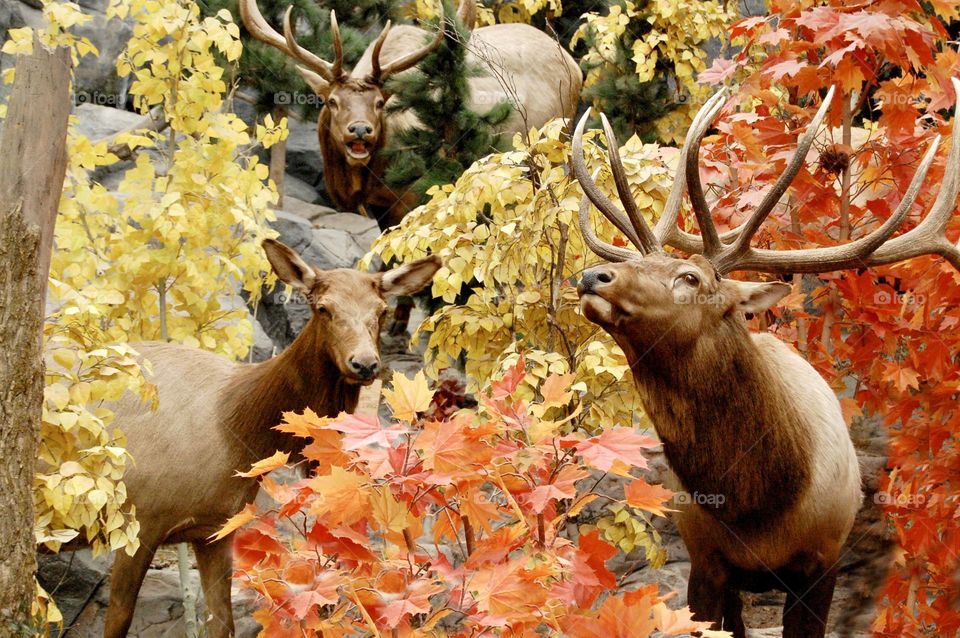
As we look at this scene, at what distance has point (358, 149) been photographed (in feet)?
25.0

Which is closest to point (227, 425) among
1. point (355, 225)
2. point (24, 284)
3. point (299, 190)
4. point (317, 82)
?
point (24, 284)

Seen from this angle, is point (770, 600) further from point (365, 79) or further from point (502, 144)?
point (365, 79)

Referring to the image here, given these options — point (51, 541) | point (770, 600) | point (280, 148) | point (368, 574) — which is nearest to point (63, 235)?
point (51, 541)

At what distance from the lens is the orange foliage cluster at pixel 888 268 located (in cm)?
438

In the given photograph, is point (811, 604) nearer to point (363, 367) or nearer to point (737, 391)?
point (737, 391)

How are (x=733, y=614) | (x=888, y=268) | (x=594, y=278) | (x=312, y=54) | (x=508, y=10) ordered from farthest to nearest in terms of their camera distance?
(x=508, y=10)
(x=312, y=54)
(x=888, y=268)
(x=733, y=614)
(x=594, y=278)

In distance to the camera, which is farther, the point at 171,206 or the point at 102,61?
the point at 102,61

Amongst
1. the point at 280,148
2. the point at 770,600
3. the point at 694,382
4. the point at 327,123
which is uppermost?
the point at 694,382

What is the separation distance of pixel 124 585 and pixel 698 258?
250cm

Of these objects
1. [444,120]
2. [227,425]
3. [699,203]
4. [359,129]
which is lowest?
[227,425]

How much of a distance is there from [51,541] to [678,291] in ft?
6.75

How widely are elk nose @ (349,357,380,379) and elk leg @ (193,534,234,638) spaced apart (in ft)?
3.14

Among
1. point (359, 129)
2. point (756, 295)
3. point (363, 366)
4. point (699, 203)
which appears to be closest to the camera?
point (756, 295)

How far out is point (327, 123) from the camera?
7.98m
